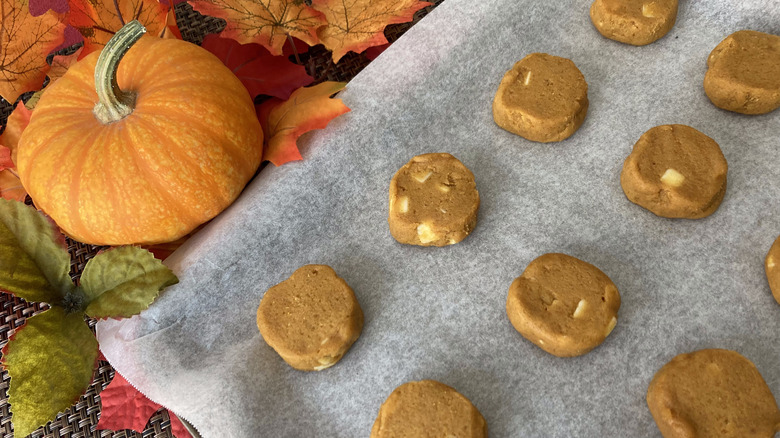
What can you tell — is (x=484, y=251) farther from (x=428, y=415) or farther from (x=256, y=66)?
(x=256, y=66)

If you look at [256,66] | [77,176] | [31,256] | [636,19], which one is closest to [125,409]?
[31,256]

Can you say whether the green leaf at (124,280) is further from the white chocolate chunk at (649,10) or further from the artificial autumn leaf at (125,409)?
the white chocolate chunk at (649,10)

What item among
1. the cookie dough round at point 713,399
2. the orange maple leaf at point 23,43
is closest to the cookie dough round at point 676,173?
the cookie dough round at point 713,399

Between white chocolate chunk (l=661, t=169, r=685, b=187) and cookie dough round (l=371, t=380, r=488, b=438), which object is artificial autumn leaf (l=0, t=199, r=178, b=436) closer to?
cookie dough round (l=371, t=380, r=488, b=438)

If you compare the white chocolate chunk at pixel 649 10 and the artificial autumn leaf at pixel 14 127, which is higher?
the artificial autumn leaf at pixel 14 127

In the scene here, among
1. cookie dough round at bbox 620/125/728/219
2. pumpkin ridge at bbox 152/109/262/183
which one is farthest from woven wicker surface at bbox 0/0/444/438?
cookie dough round at bbox 620/125/728/219

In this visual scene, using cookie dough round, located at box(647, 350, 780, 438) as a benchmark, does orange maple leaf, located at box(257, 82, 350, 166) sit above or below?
above
